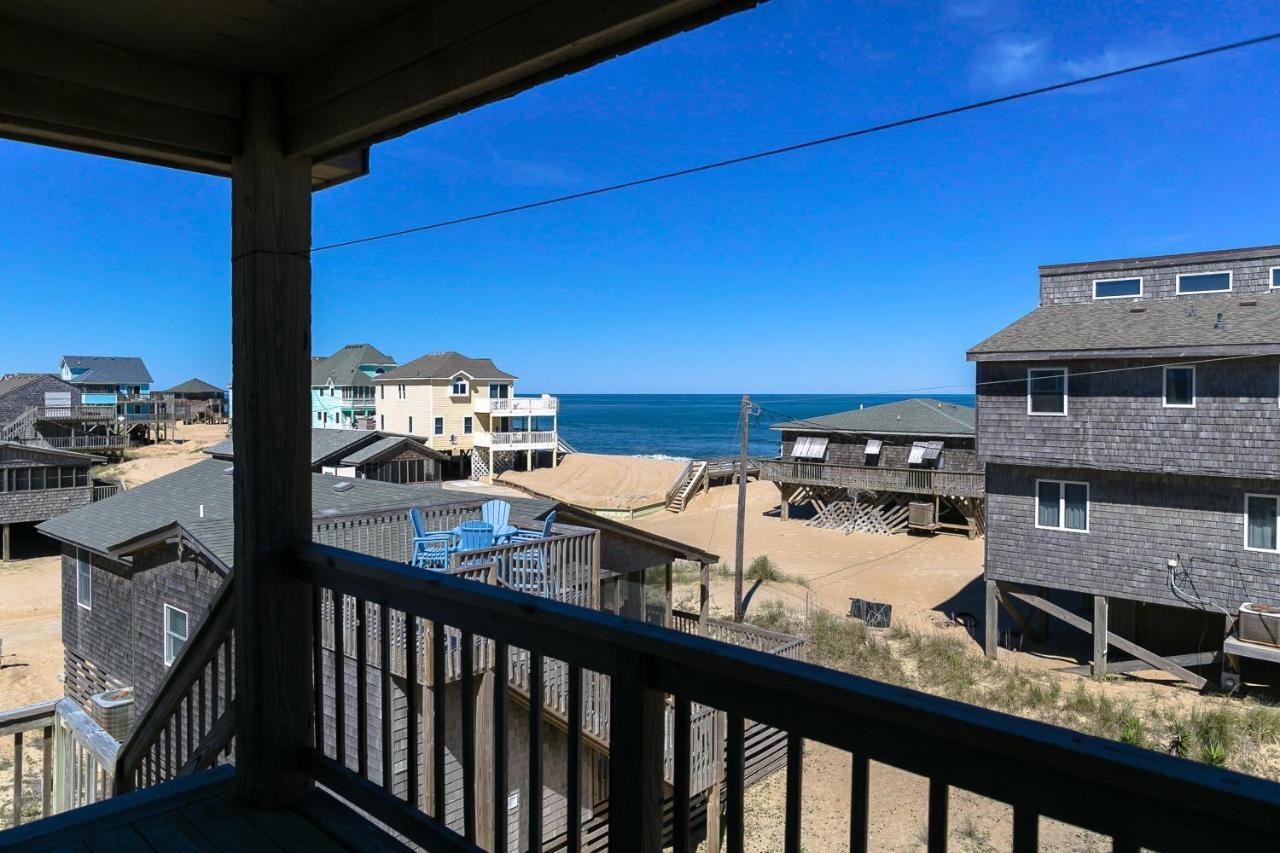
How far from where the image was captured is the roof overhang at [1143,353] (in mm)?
12492

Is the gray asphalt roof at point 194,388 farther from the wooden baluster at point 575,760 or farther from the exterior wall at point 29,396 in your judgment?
the wooden baluster at point 575,760

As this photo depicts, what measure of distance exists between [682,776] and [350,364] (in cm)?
5385

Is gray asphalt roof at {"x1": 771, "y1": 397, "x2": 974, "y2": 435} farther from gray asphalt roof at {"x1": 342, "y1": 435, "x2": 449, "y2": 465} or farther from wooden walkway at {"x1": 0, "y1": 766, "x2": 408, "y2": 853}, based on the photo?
wooden walkway at {"x1": 0, "y1": 766, "x2": 408, "y2": 853}

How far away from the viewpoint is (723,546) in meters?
25.0

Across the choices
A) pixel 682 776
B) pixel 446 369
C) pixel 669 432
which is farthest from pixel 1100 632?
pixel 669 432

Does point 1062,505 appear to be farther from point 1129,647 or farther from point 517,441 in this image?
point 517,441

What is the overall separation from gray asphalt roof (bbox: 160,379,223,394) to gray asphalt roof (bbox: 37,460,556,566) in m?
68.8

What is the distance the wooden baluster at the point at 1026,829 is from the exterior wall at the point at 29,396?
46757 mm

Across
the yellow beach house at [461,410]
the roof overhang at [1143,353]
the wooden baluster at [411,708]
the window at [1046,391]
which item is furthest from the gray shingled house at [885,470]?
the wooden baluster at [411,708]

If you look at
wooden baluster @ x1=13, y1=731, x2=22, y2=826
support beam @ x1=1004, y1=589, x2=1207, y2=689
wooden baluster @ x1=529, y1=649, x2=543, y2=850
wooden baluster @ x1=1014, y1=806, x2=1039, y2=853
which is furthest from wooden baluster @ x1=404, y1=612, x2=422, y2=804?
support beam @ x1=1004, y1=589, x2=1207, y2=689

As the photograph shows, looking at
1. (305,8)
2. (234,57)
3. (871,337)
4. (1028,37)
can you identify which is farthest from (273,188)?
(871,337)

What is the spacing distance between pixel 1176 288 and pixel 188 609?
17561mm

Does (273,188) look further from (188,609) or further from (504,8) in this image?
(188,609)

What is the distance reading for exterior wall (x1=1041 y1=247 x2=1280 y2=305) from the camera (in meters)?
14.2
